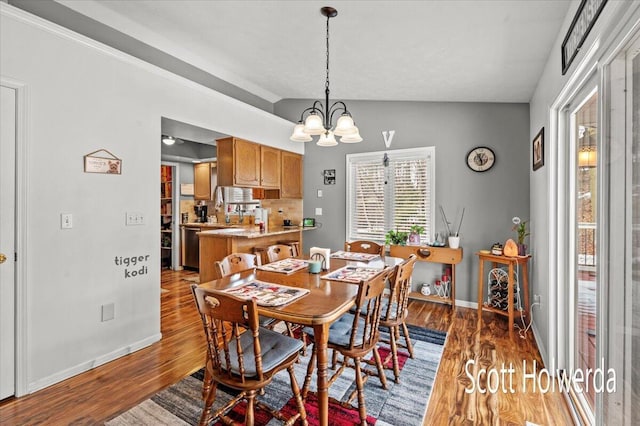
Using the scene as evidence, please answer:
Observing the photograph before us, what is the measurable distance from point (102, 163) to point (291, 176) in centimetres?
280

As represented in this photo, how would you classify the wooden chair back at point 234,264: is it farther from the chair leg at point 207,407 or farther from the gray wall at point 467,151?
the gray wall at point 467,151

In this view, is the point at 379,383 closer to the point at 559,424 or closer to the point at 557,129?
the point at 559,424

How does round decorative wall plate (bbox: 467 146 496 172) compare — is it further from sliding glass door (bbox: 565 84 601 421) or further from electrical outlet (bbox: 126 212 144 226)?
electrical outlet (bbox: 126 212 144 226)

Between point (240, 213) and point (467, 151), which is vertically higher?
point (467, 151)

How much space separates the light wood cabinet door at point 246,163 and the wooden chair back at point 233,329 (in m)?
2.71

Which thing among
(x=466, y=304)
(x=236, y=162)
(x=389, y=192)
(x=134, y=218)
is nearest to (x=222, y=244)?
(x=236, y=162)

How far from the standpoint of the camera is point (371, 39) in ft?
9.01

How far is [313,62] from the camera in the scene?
343 centimetres

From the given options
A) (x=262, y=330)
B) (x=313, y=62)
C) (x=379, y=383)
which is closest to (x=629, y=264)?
(x=379, y=383)

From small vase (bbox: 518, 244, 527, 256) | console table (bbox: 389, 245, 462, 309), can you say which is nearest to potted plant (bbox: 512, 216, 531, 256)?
small vase (bbox: 518, 244, 527, 256)

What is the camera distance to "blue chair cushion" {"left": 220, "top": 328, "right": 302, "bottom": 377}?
5.29ft

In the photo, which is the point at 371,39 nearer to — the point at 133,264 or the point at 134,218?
the point at 134,218

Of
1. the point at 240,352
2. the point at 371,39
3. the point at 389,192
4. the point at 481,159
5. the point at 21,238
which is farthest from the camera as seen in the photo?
the point at 389,192

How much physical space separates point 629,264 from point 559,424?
1226mm
